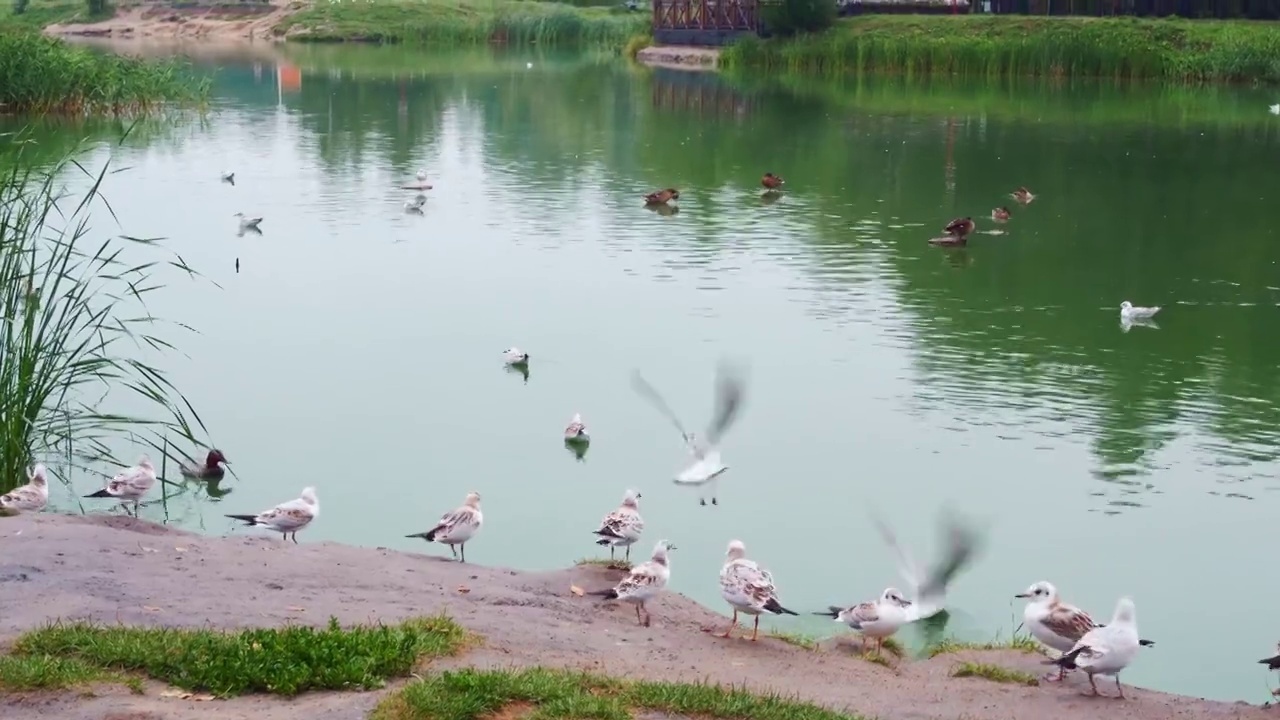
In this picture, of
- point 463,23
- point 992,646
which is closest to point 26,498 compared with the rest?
point 992,646

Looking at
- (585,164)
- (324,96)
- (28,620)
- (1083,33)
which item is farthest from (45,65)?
(1083,33)

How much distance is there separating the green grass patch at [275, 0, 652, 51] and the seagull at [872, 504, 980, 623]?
215ft

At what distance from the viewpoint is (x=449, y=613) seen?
846cm

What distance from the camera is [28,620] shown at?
25.1 ft

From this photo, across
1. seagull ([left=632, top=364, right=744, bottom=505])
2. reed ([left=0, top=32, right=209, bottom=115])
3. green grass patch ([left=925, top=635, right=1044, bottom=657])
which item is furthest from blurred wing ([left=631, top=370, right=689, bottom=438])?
reed ([left=0, top=32, right=209, bottom=115])

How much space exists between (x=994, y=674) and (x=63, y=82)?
31983 mm

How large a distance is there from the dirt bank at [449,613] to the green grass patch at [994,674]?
97mm

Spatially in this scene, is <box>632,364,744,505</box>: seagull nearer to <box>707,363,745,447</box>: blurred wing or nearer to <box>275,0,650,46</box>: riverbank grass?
<box>707,363,745,447</box>: blurred wing

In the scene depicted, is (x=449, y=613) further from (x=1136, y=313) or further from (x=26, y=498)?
(x=1136, y=313)

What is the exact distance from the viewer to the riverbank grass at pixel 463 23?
3130 inches

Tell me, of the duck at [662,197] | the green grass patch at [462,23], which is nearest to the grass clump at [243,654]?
the duck at [662,197]

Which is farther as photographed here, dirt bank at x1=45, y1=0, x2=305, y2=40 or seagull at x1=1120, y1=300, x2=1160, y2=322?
dirt bank at x1=45, y1=0, x2=305, y2=40

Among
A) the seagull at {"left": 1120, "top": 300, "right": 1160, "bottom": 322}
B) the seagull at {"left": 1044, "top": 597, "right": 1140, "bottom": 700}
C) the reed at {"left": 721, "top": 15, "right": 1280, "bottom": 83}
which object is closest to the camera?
the seagull at {"left": 1044, "top": 597, "right": 1140, "bottom": 700}

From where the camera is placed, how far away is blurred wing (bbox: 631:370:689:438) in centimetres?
1461
